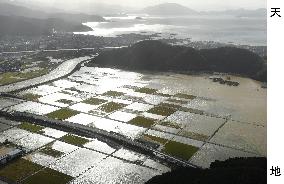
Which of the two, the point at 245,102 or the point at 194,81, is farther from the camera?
the point at 194,81

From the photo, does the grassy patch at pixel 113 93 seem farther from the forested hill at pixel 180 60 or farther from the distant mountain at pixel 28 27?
the distant mountain at pixel 28 27

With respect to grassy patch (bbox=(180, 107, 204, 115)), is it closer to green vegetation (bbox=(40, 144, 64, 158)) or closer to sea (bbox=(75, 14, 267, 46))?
green vegetation (bbox=(40, 144, 64, 158))

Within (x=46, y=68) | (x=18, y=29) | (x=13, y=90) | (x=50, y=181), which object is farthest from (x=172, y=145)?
(x=18, y=29)

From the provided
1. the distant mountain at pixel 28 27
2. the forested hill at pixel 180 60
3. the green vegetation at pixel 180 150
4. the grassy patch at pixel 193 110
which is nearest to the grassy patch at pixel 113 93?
the grassy patch at pixel 193 110

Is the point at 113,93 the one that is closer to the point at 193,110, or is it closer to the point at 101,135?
the point at 193,110

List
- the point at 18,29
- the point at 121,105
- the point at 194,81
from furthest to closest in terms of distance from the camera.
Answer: the point at 18,29 < the point at 194,81 < the point at 121,105

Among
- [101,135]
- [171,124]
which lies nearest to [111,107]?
[171,124]

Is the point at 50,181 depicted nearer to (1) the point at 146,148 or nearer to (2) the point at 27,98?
(1) the point at 146,148
